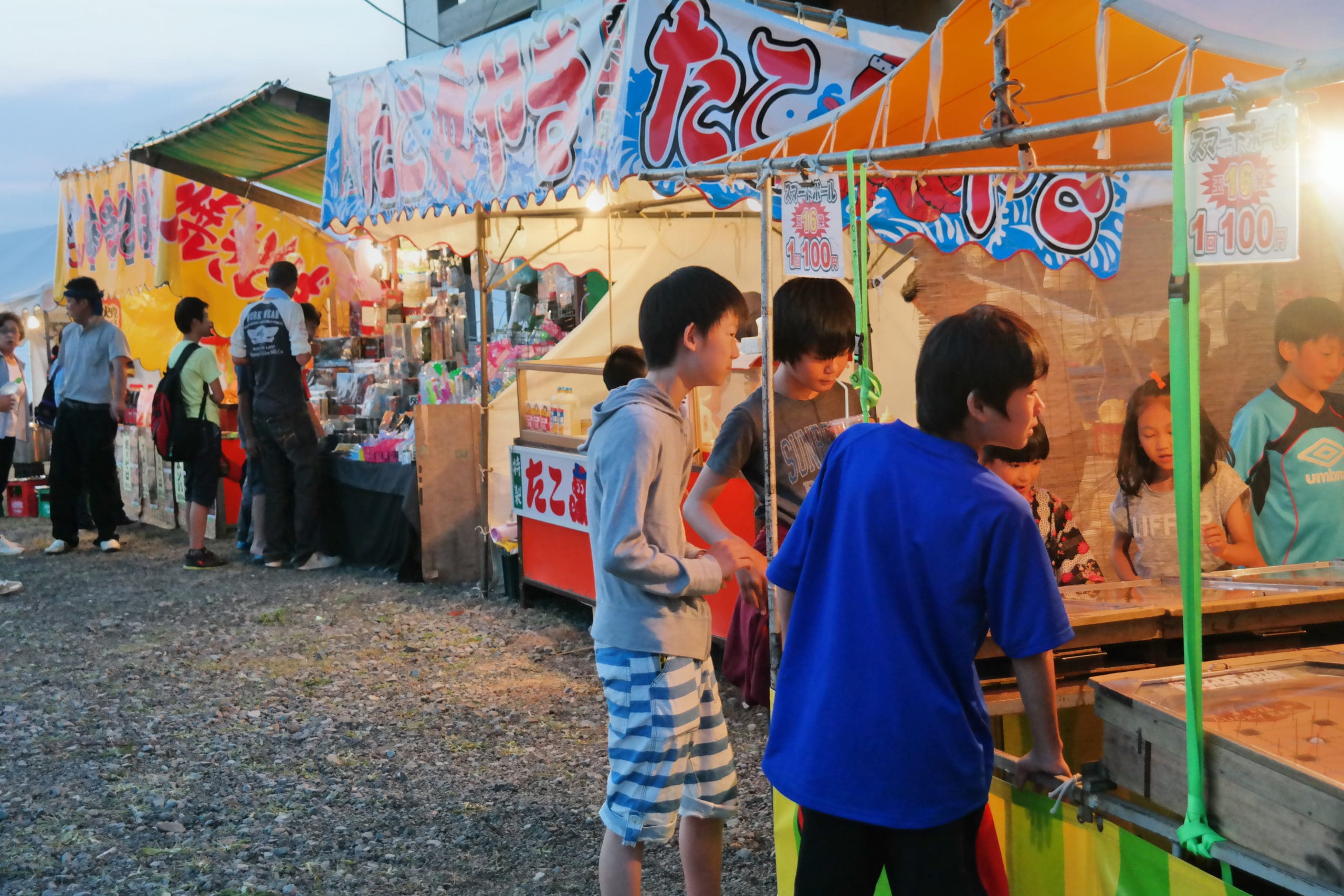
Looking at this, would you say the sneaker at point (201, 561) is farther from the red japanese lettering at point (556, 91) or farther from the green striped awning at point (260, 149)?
the red japanese lettering at point (556, 91)

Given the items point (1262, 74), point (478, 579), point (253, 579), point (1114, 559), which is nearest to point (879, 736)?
point (1262, 74)

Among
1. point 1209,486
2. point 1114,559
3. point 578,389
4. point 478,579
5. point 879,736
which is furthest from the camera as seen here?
point 478,579

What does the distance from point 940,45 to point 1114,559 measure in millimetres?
2061

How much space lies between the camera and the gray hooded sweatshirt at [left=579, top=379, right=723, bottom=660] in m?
2.60

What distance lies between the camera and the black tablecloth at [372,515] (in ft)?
26.9

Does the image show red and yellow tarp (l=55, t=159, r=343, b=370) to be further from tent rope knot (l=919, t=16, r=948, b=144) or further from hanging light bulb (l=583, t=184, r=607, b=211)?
tent rope knot (l=919, t=16, r=948, b=144)

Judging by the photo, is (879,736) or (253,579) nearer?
(879,736)

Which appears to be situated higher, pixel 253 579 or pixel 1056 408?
pixel 1056 408

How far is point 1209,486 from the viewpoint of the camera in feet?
12.8

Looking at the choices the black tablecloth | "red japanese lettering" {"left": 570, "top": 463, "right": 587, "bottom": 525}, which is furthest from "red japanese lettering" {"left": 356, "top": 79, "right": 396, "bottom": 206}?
the black tablecloth

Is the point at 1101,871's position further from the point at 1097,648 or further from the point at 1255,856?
the point at 1097,648

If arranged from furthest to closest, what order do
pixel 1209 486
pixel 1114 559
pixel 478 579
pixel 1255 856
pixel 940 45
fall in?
pixel 478 579
pixel 1114 559
pixel 1209 486
pixel 940 45
pixel 1255 856

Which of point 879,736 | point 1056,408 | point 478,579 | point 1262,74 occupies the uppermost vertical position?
point 1262,74

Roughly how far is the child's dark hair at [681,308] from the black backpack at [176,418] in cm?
722
